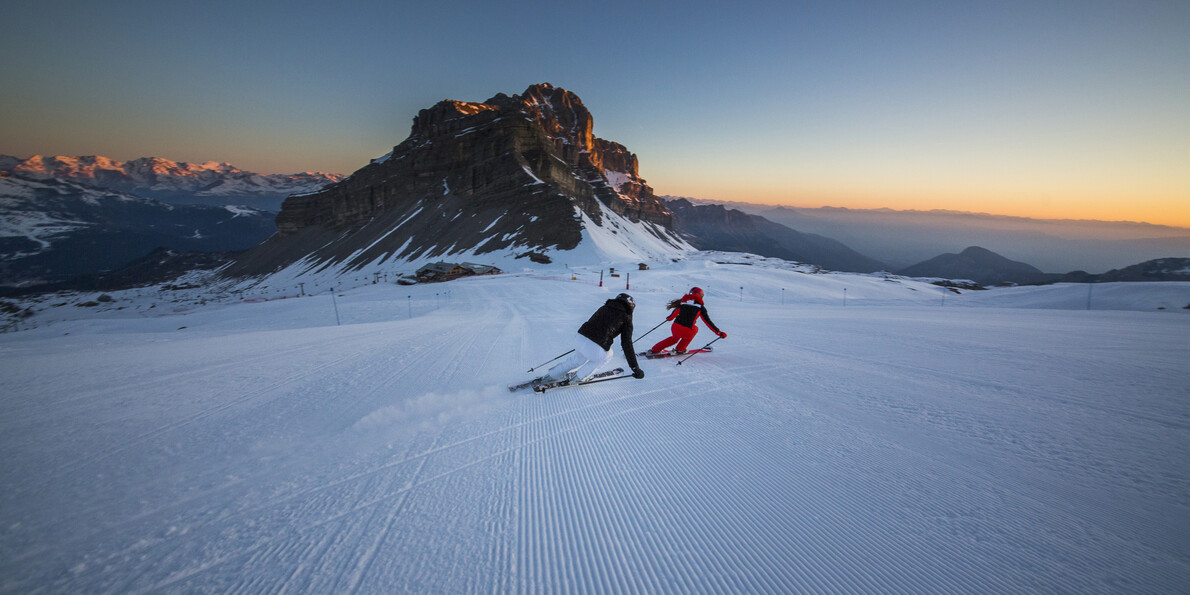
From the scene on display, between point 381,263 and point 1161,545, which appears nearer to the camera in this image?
point 1161,545

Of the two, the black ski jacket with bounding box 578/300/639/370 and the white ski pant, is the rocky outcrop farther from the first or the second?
the black ski jacket with bounding box 578/300/639/370

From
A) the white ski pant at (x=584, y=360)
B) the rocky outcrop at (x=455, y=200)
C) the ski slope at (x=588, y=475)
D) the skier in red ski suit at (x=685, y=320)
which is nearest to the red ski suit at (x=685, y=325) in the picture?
the skier in red ski suit at (x=685, y=320)

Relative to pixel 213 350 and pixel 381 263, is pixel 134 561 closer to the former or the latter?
pixel 213 350

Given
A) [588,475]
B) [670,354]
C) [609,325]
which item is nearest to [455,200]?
[670,354]

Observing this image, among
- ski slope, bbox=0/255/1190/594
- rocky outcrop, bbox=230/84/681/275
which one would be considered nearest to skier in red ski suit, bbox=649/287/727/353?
ski slope, bbox=0/255/1190/594

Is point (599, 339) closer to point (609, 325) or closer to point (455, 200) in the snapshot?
point (609, 325)

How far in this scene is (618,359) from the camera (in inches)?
305

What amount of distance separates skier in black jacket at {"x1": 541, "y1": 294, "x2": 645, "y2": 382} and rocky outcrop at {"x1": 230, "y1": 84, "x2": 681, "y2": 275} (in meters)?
53.6

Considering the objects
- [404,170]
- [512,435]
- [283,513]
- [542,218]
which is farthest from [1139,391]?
[404,170]

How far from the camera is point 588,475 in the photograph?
3.60 m

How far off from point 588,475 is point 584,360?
7.31 feet

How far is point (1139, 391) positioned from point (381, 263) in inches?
3164

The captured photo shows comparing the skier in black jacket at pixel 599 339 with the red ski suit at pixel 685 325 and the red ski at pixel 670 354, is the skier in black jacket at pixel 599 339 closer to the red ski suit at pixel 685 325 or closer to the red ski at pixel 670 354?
the red ski at pixel 670 354

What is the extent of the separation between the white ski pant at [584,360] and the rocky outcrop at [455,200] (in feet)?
176
